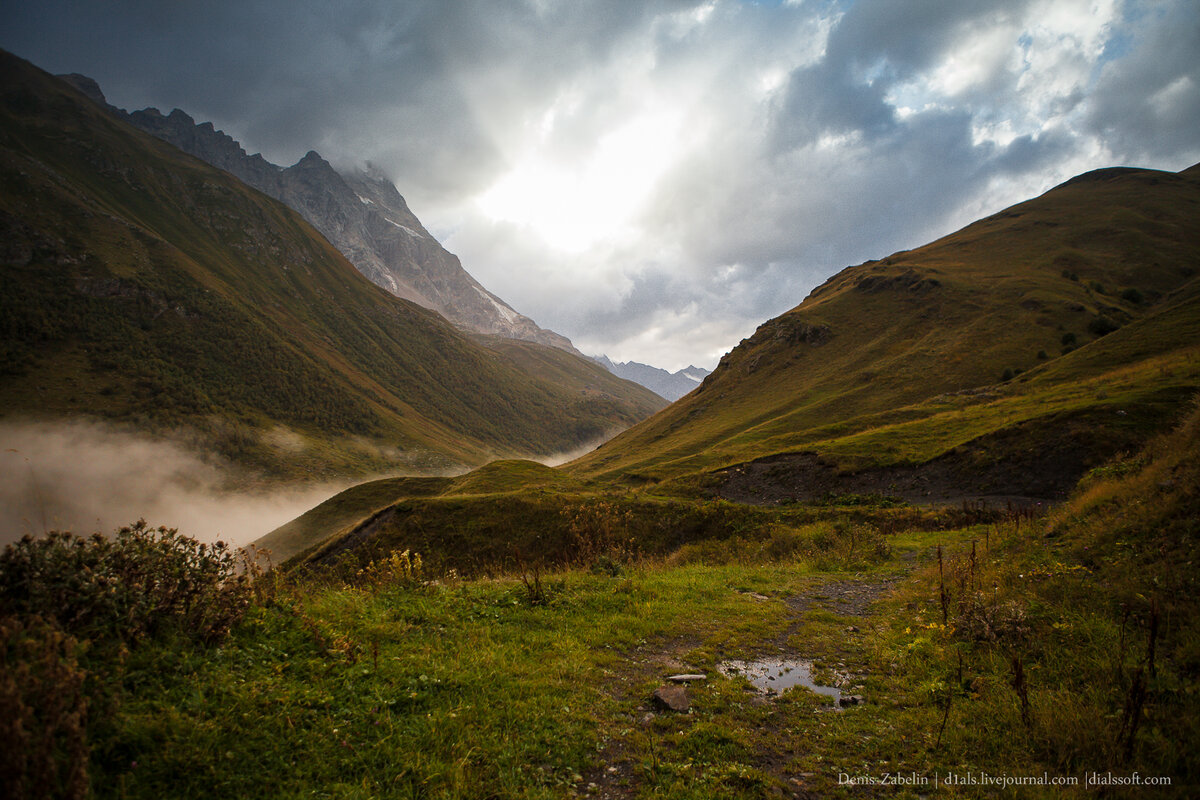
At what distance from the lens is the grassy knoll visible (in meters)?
4.65

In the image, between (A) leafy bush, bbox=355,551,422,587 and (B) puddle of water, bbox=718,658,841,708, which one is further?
(A) leafy bush, bbox=355,551,422,587

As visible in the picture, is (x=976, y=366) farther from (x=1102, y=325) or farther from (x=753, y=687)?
(x=753, y=687)

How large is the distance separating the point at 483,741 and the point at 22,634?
14.5 feet

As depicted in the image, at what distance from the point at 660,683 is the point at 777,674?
86.8 inches

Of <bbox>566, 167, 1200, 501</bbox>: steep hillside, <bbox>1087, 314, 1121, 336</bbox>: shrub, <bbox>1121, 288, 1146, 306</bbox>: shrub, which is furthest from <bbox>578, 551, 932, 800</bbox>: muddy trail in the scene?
<bbox>1121, 288, 1146, 306</bbox>: shrub

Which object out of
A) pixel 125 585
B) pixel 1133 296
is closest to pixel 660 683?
pixel 125 585

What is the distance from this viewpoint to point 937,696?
6730mm

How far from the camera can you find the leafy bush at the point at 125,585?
4.95 m

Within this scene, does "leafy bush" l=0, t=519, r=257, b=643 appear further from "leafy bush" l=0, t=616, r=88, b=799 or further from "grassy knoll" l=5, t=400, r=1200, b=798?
"leafy bush" l=0, t=616, r=88, b=799

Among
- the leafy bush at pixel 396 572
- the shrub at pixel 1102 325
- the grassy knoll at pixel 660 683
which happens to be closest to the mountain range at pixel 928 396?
the shrub at pixel 1102 325

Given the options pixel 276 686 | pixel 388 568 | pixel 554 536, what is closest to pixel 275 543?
pixel 554 536

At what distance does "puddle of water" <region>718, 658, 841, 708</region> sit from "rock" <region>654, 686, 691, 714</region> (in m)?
1.32

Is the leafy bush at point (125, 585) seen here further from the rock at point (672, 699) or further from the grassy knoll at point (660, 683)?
the rock at point (672, 699)

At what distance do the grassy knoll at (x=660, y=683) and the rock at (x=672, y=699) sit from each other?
5.9 inches
